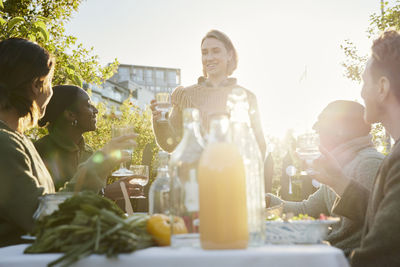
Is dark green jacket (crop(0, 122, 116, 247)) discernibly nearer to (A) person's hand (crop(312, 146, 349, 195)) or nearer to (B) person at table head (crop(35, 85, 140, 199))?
(A) person's hand (crop(312, 146, 349, 195))

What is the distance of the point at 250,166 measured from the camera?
4.66 ft

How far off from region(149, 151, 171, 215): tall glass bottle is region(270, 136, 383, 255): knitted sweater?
128 centimetres

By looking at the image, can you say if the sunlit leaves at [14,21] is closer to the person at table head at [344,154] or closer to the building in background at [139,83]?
the person at table head at [344,154]

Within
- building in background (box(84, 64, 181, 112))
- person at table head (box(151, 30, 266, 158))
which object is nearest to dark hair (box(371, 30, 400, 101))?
person at table head (box(151, 30, 266, 158))

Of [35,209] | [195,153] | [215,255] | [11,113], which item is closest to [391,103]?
[195,153]

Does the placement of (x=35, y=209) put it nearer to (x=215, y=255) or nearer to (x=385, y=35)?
(x=215, y=255)

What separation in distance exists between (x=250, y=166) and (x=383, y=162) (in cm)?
94

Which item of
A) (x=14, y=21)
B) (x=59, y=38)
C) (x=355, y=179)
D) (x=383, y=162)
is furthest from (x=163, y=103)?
(x=59, y=38)

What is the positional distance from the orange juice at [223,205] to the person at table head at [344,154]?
1817 mm

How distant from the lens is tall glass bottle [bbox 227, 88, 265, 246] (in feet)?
4.47

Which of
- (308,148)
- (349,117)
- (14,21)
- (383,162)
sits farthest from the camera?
(14,21)

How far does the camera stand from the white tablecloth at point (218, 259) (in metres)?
1.19

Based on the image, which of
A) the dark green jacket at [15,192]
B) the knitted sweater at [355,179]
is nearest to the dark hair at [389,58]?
the knitted sweater at [355,179]

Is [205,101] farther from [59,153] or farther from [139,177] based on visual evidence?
[59,153]
